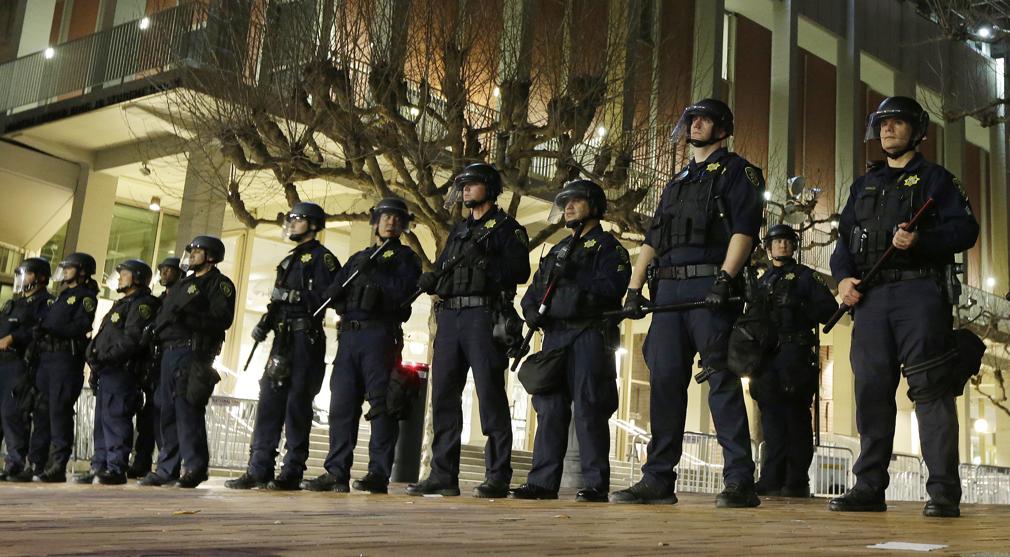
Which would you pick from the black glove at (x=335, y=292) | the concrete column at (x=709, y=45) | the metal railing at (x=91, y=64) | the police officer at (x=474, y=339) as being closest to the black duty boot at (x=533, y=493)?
the police officer at (x=474, y=339)

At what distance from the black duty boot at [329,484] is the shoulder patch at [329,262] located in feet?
5.01

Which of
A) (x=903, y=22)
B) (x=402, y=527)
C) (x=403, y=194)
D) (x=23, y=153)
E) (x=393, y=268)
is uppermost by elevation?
(x=903, y=22)

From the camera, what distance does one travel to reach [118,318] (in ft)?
29.8

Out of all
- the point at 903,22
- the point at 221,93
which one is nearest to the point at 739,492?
the point at 221,93

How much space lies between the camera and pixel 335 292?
23.8 feet

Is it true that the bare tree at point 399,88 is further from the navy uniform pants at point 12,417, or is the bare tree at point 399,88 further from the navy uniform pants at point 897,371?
the navy uniform pants at point 897,371

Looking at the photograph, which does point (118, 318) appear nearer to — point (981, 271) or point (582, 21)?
point (582, 21)

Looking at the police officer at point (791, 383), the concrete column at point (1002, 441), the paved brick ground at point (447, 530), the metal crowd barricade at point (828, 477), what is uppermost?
the concrete column at point (1002, 441)

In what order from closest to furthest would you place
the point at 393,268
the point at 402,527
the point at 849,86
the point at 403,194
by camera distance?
the point at 402,527 → the point at 393,268 → the point at 403,194 → the point at 849,86

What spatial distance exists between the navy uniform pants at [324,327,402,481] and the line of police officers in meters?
0.01

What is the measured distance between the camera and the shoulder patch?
7.71m

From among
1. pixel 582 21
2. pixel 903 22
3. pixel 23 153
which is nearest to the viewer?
pixel 582 21

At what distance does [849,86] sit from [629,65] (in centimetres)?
1550

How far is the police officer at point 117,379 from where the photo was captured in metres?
8.68
